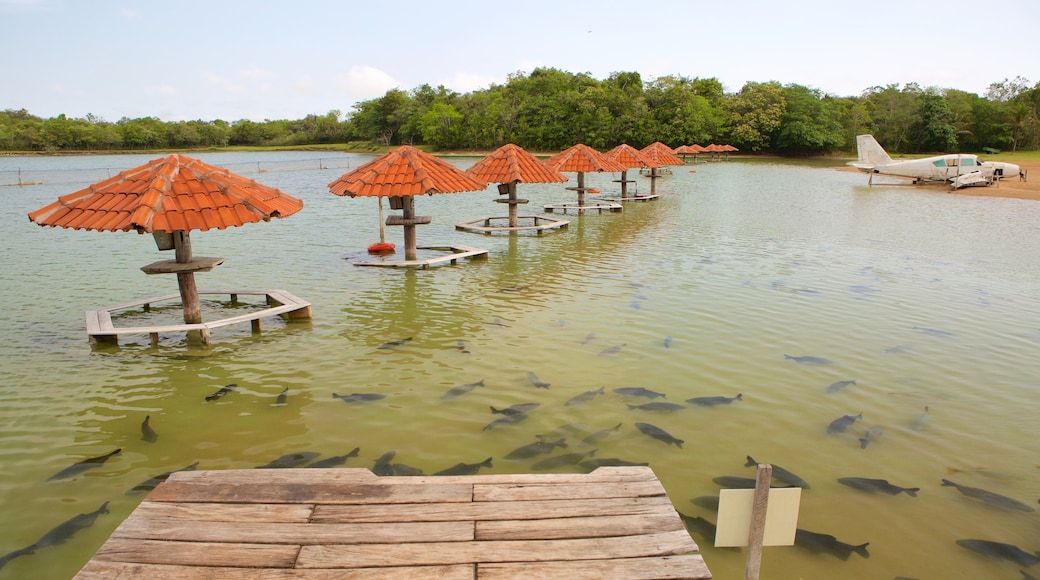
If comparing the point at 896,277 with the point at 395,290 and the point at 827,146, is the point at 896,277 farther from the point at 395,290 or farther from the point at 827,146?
the point at 827,146

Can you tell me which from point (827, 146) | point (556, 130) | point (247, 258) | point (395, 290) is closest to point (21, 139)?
point (556, 130)

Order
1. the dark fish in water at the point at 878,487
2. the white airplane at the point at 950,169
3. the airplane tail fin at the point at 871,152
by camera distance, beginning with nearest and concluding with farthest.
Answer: the dark fish in water at the point at 878,487 → the white airplane at the point at 950,169 → the airplane tail fin at the point at 871,152

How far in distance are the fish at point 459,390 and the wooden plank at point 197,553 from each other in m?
3.68

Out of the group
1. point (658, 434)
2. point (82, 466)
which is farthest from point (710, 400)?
point (82, 466)

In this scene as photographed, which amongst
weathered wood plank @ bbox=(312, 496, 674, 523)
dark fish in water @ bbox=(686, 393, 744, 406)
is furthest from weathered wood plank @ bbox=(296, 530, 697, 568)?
dark fish in water @ bbox=(686, 393, 744, 406)

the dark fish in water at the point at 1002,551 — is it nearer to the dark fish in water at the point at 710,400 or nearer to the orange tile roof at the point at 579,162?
the dark fish in water at the point at 710,400

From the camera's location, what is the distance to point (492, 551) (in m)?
3.24

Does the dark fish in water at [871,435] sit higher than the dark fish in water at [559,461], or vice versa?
the dark fish in water at [559,461]

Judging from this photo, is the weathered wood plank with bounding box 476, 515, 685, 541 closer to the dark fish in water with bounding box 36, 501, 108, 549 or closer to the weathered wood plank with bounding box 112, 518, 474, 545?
the weathered wood plank with bounding box 112, 518, 474, 545

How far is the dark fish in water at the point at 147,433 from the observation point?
5957 millimetres

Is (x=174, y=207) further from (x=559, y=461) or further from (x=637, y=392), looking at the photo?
(x=637, y=392)

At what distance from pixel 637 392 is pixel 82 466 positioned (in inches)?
213

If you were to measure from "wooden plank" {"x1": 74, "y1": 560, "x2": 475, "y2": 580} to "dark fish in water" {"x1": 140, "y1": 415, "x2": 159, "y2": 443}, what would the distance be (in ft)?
10.4

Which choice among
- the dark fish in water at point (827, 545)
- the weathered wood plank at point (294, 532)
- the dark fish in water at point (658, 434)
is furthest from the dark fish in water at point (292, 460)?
the dark fish in water at point (827, 545)
